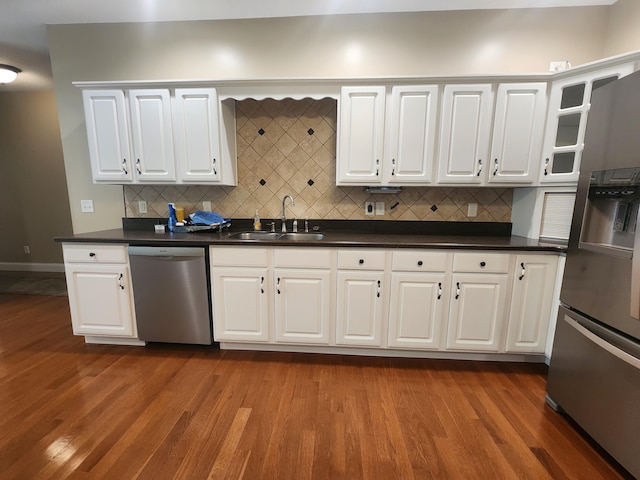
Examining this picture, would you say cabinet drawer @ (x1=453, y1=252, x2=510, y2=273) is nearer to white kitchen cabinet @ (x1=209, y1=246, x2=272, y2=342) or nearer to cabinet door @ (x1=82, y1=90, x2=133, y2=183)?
white kitchen cabinet @ (x1=209, y1=246, x2=272, y2=342)

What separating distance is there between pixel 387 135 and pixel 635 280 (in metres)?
1.63

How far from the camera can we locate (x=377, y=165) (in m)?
2.26

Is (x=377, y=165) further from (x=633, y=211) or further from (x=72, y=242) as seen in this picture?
(x=72, y=242)

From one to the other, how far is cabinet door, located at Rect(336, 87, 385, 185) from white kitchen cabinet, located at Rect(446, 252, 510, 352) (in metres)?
0.94

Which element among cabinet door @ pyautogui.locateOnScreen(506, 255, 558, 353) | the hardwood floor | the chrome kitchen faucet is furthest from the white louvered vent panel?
the chrome kitchen faucet

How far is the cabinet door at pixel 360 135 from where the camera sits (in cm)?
218

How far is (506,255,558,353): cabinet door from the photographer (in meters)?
2.01

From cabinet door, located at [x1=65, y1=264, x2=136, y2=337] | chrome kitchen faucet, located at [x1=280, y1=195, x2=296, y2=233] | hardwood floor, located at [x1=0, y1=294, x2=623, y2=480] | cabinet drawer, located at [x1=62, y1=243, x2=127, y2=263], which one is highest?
chrome kitchen faucet, located at [x1=280, y1=195, x2=296, y2=233]

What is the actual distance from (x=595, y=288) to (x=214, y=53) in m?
3.17

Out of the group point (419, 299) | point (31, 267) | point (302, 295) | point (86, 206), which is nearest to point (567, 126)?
point (419, 299)

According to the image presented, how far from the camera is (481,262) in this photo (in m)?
2.03

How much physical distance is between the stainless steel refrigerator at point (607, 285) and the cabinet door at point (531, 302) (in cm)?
39

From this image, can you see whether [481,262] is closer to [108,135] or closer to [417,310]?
[417,310]

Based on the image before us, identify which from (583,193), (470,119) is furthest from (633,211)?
(470,119)
